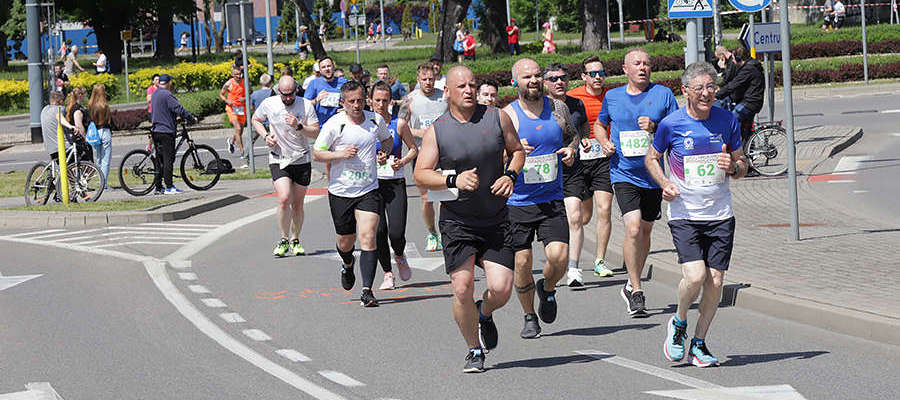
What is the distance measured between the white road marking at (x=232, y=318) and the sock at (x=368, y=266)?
1069mm

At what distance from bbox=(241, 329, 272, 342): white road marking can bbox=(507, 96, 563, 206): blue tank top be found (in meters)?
2.01

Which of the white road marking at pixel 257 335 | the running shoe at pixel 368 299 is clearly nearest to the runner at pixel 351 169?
the running shoe at pixel 368 299

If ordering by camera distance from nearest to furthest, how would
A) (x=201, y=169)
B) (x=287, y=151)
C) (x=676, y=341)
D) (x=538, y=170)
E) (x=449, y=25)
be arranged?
(x=676, y=341), (x=538, y=170), (x=287, y=151), (x=201, y=169), (x=449, y=25)

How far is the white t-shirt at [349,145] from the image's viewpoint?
11.8 meters

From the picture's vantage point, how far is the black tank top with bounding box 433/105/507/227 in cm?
827

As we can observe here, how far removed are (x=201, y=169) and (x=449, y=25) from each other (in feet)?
93.9

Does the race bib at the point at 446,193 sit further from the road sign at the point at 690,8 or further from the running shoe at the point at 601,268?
the road sign at the point at 690,8

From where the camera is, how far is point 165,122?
70.6ft

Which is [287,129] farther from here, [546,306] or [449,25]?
[449,25]

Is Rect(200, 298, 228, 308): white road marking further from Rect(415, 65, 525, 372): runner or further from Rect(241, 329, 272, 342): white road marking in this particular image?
Rect(415, 65, 525, 372): runner

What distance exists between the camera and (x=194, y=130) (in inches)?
1446

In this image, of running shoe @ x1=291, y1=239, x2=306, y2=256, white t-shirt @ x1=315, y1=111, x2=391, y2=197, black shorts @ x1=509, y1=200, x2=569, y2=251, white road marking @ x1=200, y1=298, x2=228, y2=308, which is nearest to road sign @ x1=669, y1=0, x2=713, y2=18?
white t-shirt @ x1=315, y1=111, x2=391, y2=197

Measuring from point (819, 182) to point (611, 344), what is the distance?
11.5m

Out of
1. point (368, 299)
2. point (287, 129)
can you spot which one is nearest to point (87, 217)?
point (287, 129)
